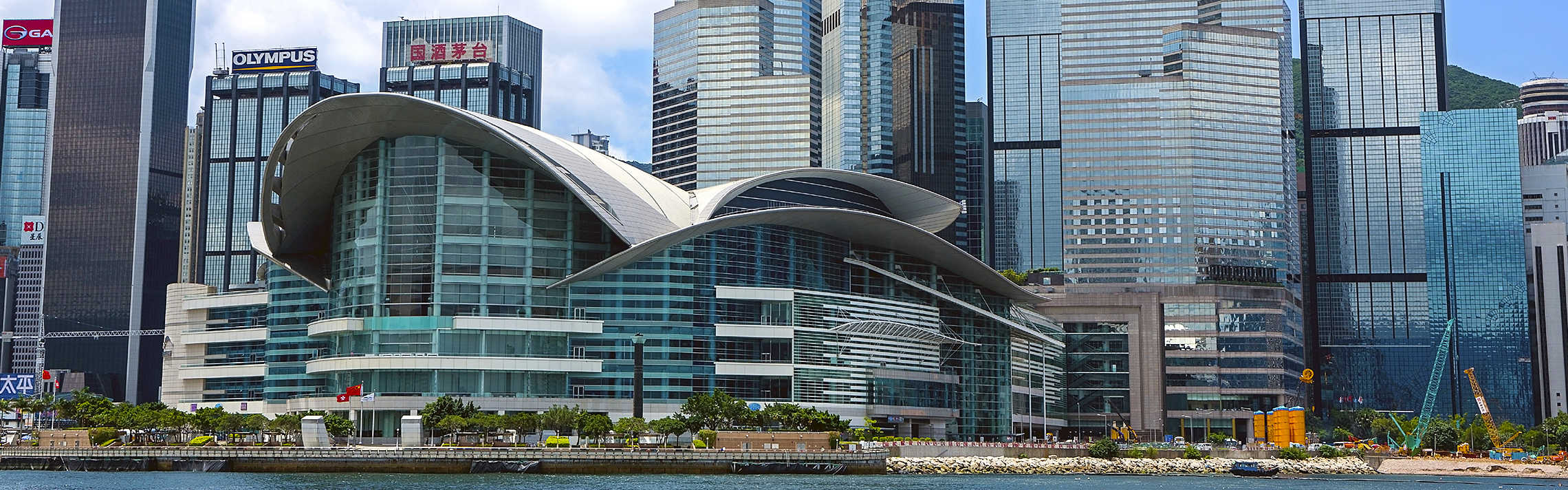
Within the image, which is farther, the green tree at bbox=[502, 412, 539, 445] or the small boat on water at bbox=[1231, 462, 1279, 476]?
the small boat on water at bbox=[1231, 462, 1279, 476]

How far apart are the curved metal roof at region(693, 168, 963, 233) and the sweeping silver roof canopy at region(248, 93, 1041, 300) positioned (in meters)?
0.29

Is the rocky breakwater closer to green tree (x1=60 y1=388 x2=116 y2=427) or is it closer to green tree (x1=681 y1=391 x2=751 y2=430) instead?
green tree (x1=681 y1=391 x2=751 y2=430)

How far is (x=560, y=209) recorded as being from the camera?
369 ft

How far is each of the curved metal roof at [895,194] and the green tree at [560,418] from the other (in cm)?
2310

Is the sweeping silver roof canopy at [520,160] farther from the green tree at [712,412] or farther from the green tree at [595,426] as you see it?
the green tree at [595,426]

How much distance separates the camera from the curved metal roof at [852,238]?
11200 cm

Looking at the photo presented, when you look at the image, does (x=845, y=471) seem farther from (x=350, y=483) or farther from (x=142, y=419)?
(x=142, y=419)

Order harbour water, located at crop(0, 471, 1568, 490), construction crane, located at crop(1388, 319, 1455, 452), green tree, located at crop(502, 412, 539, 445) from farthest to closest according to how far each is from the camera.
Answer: construction crane, located at crop(1388, 319, 1455, 452)
green tree, located at crop(502, 412, 539, 445)
harbour water, located at crop(0, 471, 1568, 490)

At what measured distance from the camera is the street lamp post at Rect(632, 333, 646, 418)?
110125 mm

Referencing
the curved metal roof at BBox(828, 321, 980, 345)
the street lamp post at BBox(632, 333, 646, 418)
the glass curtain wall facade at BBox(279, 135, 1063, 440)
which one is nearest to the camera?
the glass curtain wall facade at BBox(279, 135, 1063, 440)

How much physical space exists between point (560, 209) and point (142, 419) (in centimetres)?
2892

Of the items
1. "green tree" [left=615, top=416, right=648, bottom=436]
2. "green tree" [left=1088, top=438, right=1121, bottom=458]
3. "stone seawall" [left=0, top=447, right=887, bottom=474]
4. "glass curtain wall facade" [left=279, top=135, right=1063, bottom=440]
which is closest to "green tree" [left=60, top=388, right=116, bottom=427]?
"stone seawall" [left=0, top=447, right=887, bottom=474]

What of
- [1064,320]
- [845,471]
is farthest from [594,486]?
[1064,320]

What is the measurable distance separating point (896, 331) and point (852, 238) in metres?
7.57
